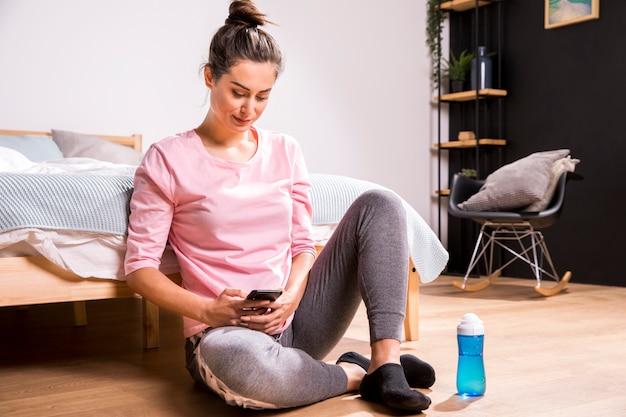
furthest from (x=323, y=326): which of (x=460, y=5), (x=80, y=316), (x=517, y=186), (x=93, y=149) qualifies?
(x=460, y=5)

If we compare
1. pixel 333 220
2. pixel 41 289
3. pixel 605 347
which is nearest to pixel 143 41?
pixel 333 220

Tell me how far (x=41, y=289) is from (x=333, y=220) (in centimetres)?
90

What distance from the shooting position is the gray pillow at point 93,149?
3414 mm

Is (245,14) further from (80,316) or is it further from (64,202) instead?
(80,316)

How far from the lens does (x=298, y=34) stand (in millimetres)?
4684

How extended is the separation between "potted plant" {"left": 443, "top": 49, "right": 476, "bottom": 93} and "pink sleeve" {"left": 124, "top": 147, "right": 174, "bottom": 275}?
372 centimetres

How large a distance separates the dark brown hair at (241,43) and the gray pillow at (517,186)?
8.23 feet

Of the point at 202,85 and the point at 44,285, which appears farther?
the point at 202,85

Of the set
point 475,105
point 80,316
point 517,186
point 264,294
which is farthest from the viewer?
point 475,105

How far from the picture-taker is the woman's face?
1540 millimetres

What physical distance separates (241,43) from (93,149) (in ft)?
6.85

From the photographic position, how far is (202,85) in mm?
4344

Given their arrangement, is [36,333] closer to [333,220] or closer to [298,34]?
[333,220]

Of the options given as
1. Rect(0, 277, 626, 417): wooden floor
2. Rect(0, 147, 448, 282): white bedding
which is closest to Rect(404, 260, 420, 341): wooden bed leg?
Rect(0, 277, 626, 417): wooden floor
